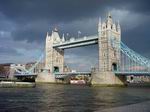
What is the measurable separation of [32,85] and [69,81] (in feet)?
203

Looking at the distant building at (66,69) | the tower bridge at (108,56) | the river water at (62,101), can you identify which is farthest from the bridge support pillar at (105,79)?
the river water at (62,101)

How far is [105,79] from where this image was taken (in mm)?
96312

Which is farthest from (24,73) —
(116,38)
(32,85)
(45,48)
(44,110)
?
(44,110)

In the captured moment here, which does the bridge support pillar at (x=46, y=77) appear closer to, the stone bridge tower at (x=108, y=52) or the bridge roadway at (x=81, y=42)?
the bridge roadway at (x=81, y=42)

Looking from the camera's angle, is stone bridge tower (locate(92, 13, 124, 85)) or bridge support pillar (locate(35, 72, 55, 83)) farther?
bridge support pillar (locate(35, 72, 55, 83))

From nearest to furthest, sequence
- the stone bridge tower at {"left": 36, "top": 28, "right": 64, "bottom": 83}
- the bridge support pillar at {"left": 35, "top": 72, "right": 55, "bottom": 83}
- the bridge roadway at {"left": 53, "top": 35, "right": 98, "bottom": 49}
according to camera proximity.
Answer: the bridge roadway at {"left": 53, "top": 35, "right": 98, "bottom": 49}, the bridge support pillar at {"left": 35, "top": 72, "right": 55, "bottom": 83}, the stone bridge tower at {"left": 36, "top": 28, "right": 64, "bottom": 83}

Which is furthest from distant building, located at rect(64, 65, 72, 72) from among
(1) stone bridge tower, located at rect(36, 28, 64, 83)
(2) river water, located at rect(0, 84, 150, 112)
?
(2) river water, located at rect(0, 84, 150, 112)

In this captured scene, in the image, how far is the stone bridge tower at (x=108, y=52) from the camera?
321ft

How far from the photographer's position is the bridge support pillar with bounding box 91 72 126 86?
9575 cm

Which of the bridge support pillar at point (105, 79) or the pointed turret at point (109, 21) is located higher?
the pointed turret at point (109, 21)

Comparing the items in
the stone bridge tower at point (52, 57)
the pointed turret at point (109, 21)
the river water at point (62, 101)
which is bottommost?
the river water at point (62, 101)

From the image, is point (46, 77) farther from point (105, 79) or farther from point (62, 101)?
point (62, 101)

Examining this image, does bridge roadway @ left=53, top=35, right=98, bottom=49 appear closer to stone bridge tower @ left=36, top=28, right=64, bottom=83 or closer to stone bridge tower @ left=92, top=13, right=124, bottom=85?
stone bridge tower @ left=92, top=13, right=124, bottom=85

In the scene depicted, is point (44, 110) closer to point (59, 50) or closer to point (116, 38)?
point (116, 38)
